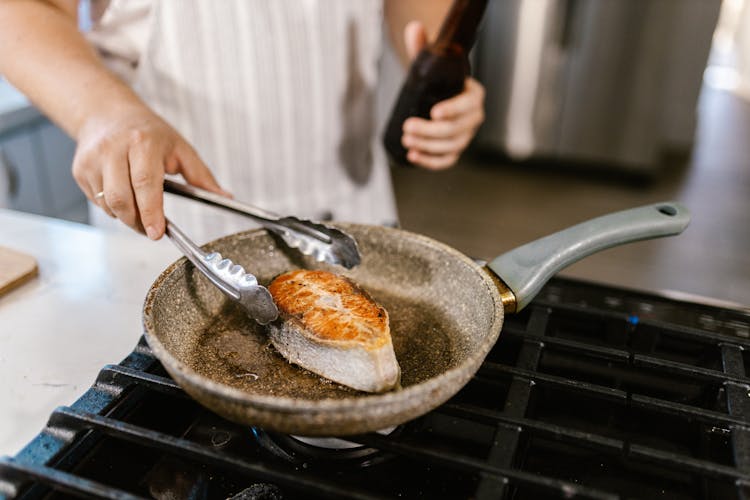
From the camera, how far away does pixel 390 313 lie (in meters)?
0.75

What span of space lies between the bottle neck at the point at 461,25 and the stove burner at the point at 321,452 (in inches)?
26.3

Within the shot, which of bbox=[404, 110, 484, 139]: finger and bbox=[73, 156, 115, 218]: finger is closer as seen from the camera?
bbox=[73, 156, 115, 218]: finger

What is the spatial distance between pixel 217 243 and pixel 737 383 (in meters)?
0.55

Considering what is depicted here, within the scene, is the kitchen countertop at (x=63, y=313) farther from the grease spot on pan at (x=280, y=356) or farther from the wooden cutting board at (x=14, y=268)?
the grease spot on pan at (x=280, y=356)

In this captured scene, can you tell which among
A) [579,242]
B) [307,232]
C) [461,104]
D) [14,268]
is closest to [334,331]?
[307,232]

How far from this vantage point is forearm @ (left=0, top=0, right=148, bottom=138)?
84 centimetres

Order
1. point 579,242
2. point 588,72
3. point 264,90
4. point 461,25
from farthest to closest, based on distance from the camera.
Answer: point 588,72 < point 264,90 < point 461,25 < point 579,242

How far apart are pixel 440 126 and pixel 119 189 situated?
0.52m

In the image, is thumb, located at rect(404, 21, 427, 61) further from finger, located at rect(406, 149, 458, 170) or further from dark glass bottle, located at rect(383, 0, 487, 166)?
finger, located at rect(406, 149, 458, 170)

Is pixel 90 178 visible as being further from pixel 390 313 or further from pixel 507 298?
pixel 507 298

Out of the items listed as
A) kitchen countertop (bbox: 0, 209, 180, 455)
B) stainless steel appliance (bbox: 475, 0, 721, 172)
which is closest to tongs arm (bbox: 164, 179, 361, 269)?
kitchen countertop (bbox: 0, 209, 180, 455)

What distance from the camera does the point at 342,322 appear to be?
0.61 meters

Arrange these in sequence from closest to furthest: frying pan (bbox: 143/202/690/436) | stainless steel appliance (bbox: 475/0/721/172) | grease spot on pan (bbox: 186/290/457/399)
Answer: frying pan (bbox: 143/202/690/436) → grease spot on pan (bbox: 186/290/457/399) → stainless steel appliance (bbox: 475/0/721/172)

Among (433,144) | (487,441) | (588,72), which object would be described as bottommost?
(588,72)
